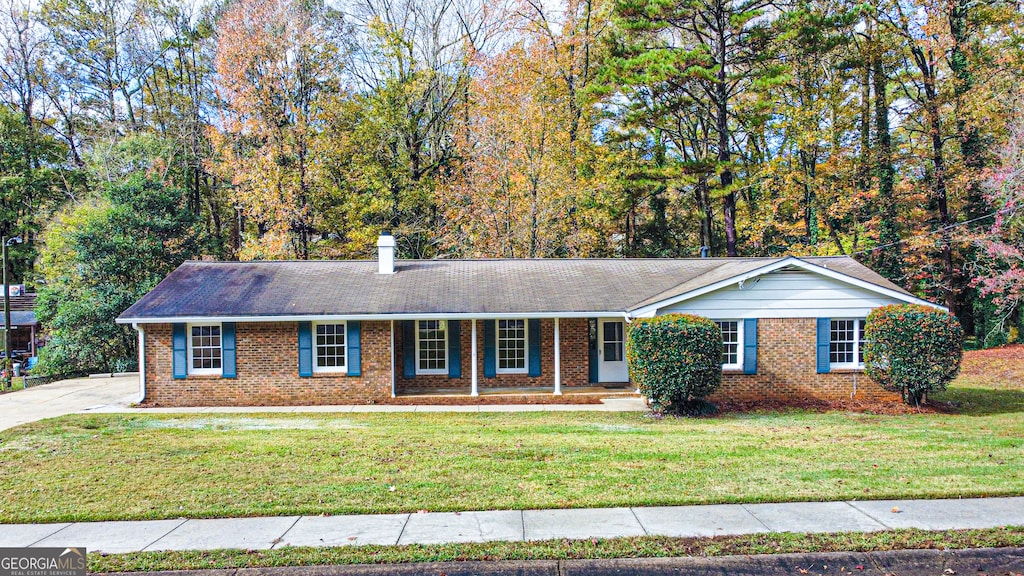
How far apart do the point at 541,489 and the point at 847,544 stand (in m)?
3.19

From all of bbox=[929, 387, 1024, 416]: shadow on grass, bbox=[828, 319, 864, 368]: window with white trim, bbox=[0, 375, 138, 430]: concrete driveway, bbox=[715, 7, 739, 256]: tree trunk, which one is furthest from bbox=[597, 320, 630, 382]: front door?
bbox=[0, 375, 138, 430]: concrete driveway

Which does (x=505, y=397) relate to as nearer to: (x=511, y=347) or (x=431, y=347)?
(x=511, y=347)

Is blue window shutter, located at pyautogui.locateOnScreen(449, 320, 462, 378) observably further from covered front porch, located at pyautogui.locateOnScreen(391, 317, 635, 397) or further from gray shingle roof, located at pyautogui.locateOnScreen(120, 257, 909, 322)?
gray shingle roof, located at pyautogui.locateOnScreen(120, 257, 909, 322)

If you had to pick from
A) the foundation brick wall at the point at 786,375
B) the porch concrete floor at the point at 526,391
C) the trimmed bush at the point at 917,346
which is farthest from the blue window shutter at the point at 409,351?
the trimmed bush at the point at 917,346

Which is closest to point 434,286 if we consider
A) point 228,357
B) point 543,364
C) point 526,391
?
point 543,364

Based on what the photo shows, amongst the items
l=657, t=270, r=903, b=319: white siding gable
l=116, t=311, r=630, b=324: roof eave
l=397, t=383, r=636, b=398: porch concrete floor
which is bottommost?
l=397, t=383, r=636, b=398: porch concrete floor

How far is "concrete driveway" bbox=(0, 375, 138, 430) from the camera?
13.4m

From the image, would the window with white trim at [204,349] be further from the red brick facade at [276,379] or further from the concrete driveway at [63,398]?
the concrete driveway at [63,398]

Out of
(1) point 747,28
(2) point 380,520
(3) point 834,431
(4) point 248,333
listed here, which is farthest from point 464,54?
(2) point 380,520

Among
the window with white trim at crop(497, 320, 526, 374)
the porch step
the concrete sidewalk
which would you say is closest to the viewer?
the concrete sidewalk

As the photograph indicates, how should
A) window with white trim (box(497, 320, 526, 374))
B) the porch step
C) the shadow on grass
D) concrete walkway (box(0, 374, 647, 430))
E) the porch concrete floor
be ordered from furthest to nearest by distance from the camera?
window with white trim (box(497, 320, 526, 374))
the porch concrete floor
the porch step
concrete walkway (box(0, 374, 647, 430))
the shadow on grass

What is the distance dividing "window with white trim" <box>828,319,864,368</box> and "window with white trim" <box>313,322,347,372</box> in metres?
11.5

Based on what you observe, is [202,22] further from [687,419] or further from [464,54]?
[687,419]

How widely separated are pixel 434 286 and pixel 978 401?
13.4m
